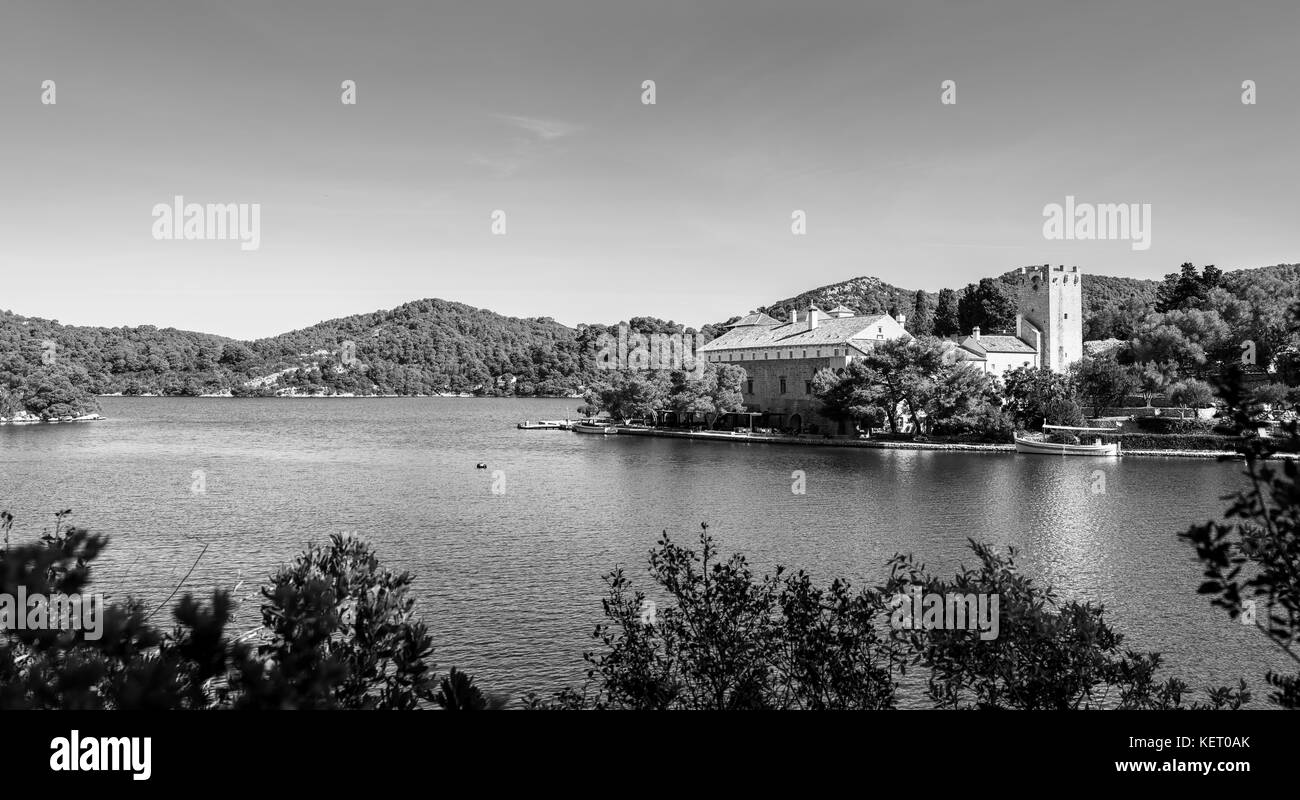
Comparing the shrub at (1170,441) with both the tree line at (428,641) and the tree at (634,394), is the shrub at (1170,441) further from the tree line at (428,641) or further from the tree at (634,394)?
the tree line at (428,641)

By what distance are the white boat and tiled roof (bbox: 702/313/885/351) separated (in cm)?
1289

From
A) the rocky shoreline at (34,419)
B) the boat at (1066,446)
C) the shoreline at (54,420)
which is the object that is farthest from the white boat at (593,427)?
the rocky shoreline at (34,419)

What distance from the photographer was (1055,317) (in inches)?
3150

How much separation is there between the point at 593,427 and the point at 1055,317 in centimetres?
4568

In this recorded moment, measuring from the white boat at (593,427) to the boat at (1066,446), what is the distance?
39.9 meters

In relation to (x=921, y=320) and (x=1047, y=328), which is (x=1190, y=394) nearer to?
(x=1047, y=328)

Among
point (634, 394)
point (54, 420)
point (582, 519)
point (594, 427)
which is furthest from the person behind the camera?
point (54, 420)

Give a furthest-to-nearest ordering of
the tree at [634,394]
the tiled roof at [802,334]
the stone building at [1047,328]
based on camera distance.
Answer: the tree at [634,394] < the stone building at [1047,328] < the tiled roof at [802,334]

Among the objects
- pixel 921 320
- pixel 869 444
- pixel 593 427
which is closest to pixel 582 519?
pixel 869 444

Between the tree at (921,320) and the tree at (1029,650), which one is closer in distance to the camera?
the tree at (1029,650)

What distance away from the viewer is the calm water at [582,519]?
2039 centimetres

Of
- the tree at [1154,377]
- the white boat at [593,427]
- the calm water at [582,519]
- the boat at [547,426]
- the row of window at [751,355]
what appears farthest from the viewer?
the boat at [547,426]
